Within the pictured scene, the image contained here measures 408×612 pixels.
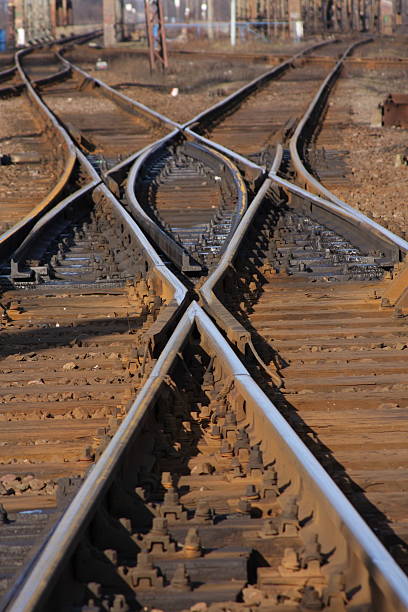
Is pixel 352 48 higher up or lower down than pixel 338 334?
higher up

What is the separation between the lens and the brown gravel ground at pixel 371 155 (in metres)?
10.8

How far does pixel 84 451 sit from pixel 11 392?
1101 mm

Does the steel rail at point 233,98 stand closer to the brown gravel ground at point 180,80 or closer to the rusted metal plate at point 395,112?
the brown gravel ground at point 180,80

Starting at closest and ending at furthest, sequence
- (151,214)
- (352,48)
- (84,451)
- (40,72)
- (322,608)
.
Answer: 1. (322,608)
2. (84,451)
3. (151,214)
4. (40,72)
5. (352,48)

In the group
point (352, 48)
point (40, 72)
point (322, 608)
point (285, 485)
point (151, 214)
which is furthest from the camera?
point (352, 48)

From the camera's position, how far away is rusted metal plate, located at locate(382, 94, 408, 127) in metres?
18.3

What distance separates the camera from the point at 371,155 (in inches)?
586

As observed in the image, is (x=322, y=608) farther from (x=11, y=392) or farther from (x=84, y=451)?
(x=11, y=392)

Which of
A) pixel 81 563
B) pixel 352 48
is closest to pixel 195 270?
pixel 81 563

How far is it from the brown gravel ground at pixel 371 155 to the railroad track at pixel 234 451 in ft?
6.34

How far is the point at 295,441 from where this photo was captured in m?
4.10

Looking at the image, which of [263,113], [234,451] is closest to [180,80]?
[263,113]

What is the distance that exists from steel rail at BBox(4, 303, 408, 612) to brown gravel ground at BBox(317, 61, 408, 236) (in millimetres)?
4562

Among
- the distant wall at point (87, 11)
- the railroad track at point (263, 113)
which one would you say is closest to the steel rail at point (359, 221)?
the railroad track at point (263, 113)
